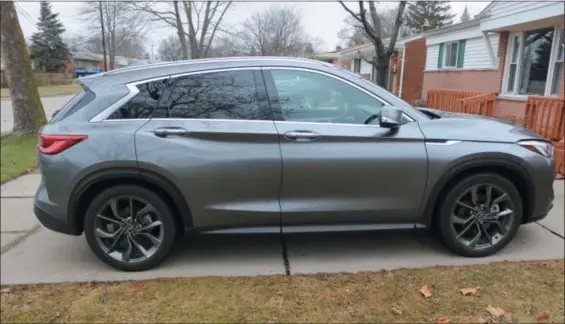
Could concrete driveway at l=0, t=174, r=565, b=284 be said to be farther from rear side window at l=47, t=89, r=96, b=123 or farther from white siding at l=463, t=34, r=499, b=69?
white siding at l=463, t=34, r=499, b=69

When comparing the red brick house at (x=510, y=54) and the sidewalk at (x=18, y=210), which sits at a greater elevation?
the red brick house at (x=510, y=54)

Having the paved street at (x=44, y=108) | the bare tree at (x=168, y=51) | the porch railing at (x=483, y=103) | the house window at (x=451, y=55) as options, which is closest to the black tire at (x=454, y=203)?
the bare tree at (x=168, y=51)

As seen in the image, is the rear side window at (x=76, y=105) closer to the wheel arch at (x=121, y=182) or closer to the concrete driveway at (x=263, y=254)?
the wheel arch at (x=121, y=182)

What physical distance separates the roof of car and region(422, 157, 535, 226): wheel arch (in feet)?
4.54

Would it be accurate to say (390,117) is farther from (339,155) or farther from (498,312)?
(498,312)

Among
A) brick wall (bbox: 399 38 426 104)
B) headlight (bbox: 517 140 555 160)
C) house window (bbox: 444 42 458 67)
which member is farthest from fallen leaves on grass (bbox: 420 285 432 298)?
brick wall (bbox: 399 38 426 104)

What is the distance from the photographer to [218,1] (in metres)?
18.9

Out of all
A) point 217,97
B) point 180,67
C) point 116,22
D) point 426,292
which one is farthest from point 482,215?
point 116,22

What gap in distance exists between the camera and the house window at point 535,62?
9.93 m

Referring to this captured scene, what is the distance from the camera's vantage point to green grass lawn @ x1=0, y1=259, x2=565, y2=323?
111 inches

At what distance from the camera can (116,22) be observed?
27.9ft

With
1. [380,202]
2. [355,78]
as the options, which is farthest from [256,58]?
[380,202]

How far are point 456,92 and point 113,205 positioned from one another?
44.8 feet

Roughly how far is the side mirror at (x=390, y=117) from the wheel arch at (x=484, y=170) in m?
0.62
